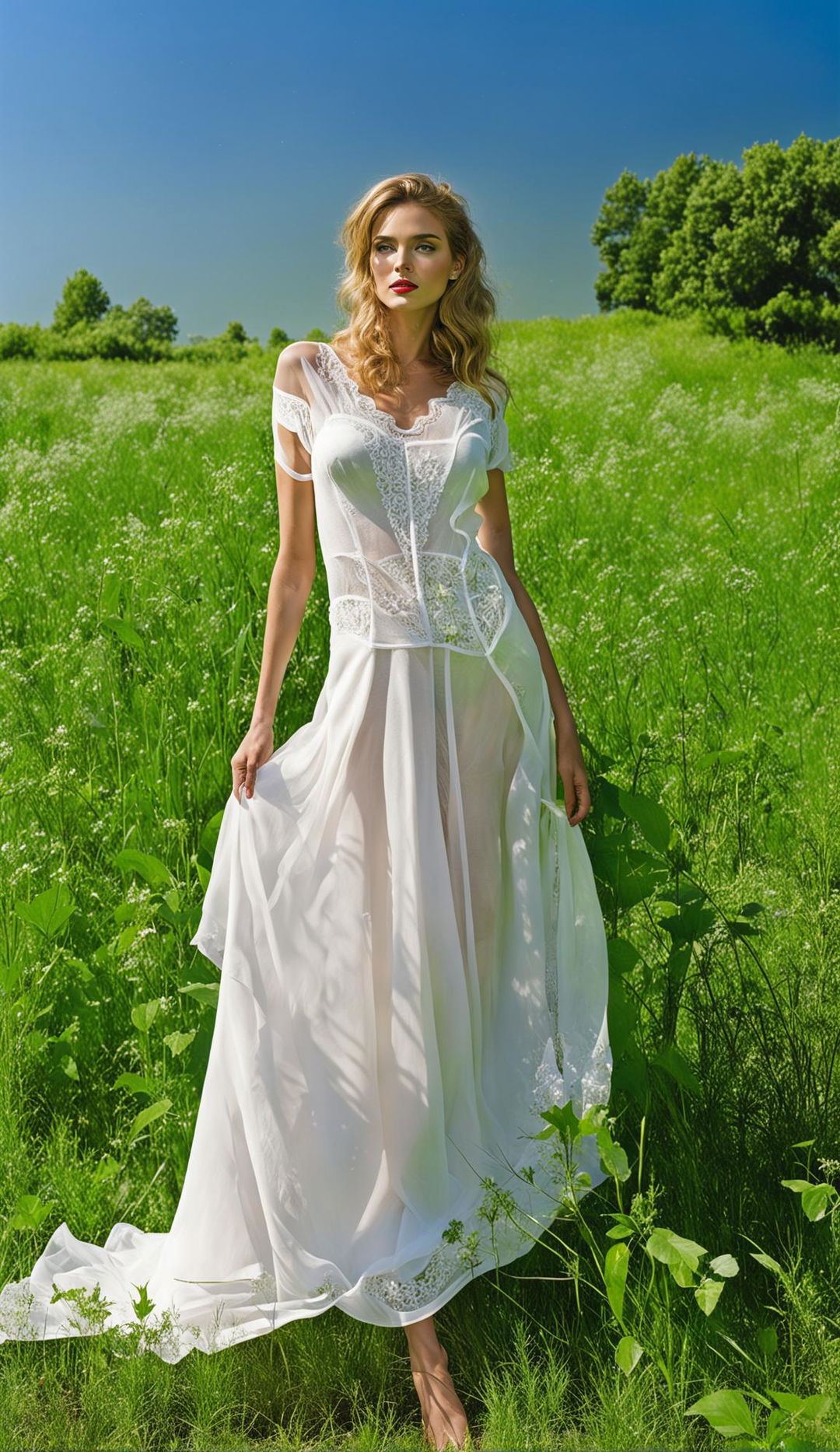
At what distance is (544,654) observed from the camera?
2279mm

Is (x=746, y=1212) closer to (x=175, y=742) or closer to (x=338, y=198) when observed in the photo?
(x=175, y=742)

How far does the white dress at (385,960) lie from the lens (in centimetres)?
194

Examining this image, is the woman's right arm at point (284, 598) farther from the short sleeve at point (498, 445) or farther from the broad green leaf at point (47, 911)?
the broad green leaf at point (47, 911)

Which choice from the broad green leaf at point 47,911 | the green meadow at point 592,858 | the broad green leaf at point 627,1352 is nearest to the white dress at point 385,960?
the green meadow at point 592,858

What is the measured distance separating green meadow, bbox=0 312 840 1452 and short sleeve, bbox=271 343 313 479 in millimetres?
815

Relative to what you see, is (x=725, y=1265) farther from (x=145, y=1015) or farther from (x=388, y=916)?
(x=145, y=1015)

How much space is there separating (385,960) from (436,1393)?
27.0 inches

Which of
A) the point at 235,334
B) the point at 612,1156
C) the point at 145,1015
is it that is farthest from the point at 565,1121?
the point at 235,334

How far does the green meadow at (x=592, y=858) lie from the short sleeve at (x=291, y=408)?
0.81 m

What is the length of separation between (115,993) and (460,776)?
1.08 m

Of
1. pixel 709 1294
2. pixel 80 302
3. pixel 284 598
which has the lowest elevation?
pixel 709 1294

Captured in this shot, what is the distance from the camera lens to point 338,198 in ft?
14.6

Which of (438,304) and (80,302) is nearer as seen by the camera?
(438,304)

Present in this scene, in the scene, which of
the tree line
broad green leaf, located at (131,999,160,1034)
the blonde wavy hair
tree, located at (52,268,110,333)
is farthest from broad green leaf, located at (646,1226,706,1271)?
tree, located at (52,268,110,333)
